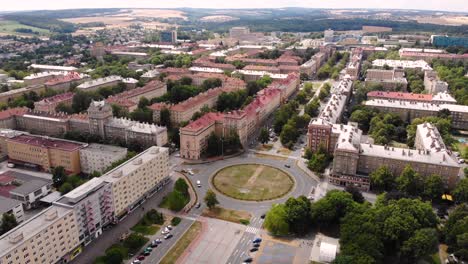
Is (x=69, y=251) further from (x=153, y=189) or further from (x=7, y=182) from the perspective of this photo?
(x=7, y=182)

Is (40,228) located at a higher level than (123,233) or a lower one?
higher

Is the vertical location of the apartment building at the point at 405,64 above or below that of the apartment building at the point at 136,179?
above

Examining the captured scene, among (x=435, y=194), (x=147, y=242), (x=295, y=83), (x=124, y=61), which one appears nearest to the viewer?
(x=147, y=242)

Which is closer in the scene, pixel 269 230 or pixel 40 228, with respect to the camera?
pixel 40 228

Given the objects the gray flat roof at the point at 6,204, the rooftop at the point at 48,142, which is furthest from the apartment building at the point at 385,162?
the gray flat roof at the point at 6,204

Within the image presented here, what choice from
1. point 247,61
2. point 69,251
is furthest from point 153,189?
point 247,61

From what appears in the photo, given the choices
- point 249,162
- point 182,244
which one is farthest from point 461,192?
point 182,244

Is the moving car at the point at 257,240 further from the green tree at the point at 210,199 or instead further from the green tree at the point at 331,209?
the green tree at the point at 210,199

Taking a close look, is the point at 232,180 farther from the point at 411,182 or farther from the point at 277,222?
the point at 411,182
